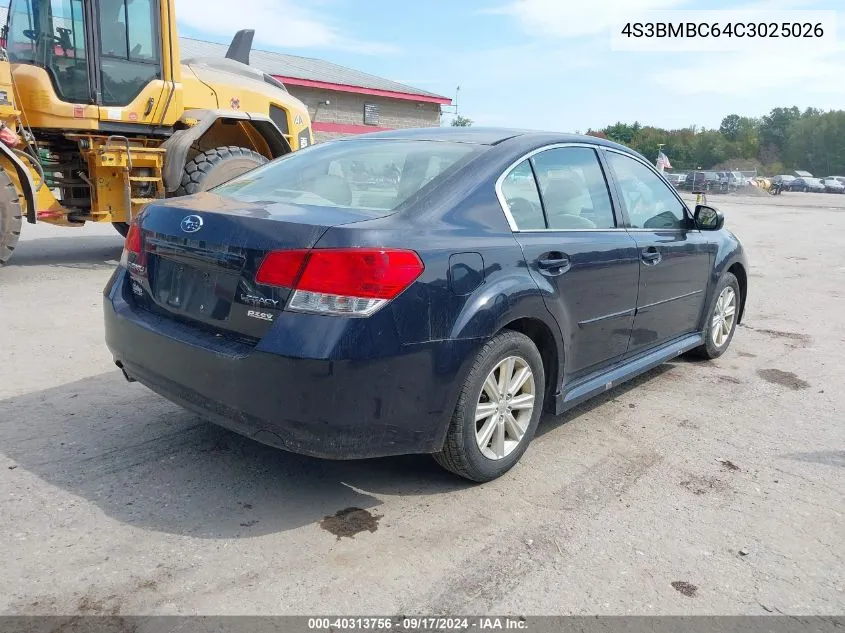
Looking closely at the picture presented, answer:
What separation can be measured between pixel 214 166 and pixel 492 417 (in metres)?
6.54

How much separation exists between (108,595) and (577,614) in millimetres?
1594

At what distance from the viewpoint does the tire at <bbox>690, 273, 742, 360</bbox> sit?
5344mm

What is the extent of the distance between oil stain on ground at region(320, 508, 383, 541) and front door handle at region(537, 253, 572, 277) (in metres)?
1.38

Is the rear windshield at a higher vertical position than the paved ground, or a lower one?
higher

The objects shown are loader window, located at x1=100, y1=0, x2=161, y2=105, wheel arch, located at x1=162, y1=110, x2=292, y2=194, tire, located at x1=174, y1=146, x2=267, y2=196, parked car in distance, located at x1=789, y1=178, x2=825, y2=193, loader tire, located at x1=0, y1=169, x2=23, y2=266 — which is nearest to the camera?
loader tire, located at x1=0, y1=169, x2=23, y2=266

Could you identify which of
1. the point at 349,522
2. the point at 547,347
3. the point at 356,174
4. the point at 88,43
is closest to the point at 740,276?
the point at 547,347

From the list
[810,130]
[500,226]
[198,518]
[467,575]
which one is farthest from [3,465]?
[810,130]

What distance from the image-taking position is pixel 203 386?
2945mm

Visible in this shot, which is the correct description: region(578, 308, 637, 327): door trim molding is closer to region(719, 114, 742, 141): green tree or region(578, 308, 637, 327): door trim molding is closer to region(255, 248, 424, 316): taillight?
region(255, 248, 424, 316): taillight

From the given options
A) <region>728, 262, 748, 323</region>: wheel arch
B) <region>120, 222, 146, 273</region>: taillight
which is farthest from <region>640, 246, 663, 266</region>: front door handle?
<region>120, 222, 146, 273</region>: taillight

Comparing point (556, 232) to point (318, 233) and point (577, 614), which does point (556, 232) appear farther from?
point (577, 614)

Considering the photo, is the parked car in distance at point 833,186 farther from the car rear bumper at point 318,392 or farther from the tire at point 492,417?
the car rear bumper at point 318,392

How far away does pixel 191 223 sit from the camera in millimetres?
3119

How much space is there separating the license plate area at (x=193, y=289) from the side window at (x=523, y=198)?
1.37 m
